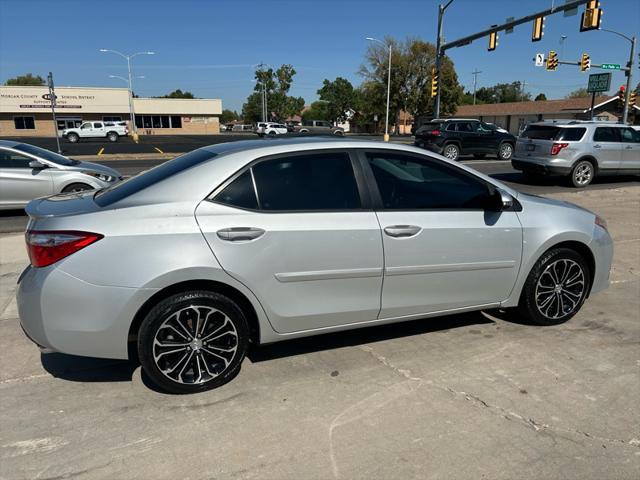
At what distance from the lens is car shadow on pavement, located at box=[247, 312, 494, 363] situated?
3879 mm

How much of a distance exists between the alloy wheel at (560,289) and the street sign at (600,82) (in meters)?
37.7

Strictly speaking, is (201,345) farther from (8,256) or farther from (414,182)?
(8,256)

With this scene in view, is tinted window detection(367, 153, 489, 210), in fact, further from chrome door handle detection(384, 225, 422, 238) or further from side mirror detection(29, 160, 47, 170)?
side mirror detection(29, 160, 47, 170)

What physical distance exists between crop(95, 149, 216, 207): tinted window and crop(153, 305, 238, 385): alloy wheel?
88 cm

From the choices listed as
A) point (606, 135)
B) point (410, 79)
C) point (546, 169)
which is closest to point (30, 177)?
point (546, 169)

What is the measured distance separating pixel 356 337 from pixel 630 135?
43.3ft

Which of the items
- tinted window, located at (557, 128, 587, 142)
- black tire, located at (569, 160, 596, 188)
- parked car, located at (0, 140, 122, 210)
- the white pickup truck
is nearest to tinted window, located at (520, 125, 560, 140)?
tinted window, located at (557, 128, 587, 142)

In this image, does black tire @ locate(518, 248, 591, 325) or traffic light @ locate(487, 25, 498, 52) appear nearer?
black tire @ locate(518, 248, 591, 325)

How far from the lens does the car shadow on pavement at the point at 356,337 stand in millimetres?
3879

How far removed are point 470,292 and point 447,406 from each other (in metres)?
1.07

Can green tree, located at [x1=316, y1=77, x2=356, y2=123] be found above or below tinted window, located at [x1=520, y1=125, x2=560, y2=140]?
above

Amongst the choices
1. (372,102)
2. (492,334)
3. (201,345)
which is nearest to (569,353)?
(492,334)

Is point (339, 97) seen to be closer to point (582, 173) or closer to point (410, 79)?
point (410, 79)

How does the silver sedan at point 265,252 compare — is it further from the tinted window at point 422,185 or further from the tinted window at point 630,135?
the tinted window at point 630,135
